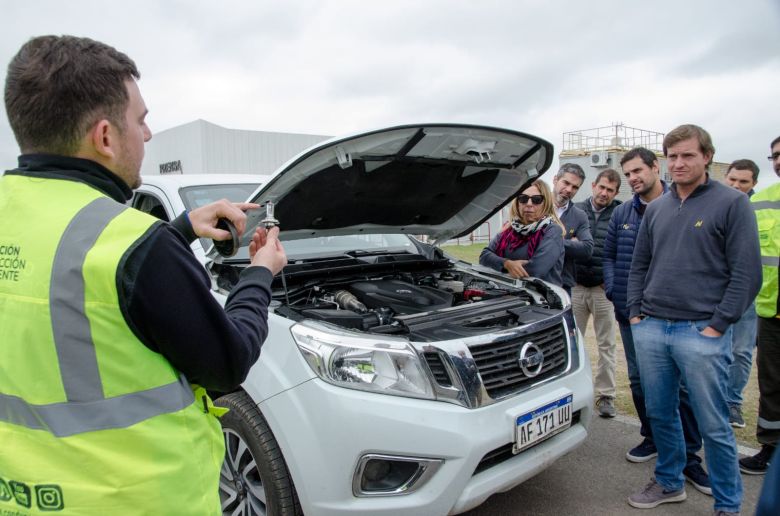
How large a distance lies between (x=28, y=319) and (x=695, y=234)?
280 cm

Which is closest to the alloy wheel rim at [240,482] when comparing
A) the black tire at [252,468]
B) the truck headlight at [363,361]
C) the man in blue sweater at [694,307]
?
the black tire at [252,468]

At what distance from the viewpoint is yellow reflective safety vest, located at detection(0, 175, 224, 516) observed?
3.35ft

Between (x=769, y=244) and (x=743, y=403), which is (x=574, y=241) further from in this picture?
(x=743, y=403)

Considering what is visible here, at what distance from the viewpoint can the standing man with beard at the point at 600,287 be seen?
13.9 feet

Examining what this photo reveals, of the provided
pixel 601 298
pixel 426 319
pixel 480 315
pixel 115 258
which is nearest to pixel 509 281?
pixel 480 315

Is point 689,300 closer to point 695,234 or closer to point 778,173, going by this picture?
point 695,234

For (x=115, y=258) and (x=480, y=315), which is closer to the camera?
(x=115, y=258)

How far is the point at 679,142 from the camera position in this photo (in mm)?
2654

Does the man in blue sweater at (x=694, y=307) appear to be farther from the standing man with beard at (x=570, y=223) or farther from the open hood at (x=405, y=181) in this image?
the standing man with beard at (x=570, y=223)

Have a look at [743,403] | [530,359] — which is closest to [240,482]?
[530,359]

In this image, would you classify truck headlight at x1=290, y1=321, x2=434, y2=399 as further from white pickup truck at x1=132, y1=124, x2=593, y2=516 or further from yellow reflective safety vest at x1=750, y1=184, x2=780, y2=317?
Answer: yellow reflective safety vest at x1=750, y1=184, x2=780, y2=317

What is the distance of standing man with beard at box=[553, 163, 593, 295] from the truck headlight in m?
2.35

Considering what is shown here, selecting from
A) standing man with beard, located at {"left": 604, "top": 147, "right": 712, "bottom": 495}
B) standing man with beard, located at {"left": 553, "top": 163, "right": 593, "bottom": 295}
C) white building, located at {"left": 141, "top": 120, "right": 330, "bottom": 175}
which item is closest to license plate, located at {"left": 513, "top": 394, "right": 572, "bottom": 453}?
standing man with beard, located at {"left": 604, "top": 147, "right": 712, "bottom": 495}

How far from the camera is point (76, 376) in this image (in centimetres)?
104
